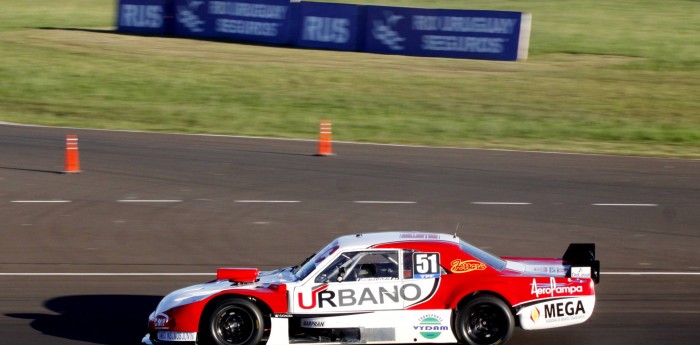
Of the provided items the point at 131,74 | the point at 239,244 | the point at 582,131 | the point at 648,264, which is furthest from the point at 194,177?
the point at 131,74

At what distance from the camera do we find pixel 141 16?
3862cm

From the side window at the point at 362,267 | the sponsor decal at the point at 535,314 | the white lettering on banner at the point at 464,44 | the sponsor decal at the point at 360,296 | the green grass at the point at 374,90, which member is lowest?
the sponsor decal at the point at 535,314

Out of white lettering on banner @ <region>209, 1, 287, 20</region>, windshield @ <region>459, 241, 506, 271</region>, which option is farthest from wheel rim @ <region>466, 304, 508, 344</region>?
white lettering on banner @ <region>209, 1, 287, 20</region>

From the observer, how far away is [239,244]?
13.8m

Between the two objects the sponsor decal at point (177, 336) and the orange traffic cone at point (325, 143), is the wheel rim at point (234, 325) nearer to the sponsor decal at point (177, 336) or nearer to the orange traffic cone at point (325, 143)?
the sponsor decal at point (177, 336)

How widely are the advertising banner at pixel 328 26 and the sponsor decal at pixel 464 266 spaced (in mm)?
25310

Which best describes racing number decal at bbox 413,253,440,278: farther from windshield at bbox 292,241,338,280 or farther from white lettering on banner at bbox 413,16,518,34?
white lettering on banner at bbox 413,16,518,34

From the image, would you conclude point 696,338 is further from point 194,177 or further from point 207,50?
point 207,50

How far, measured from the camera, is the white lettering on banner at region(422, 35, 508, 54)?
108ft

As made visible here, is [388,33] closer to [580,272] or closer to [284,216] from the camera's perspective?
[284,216]

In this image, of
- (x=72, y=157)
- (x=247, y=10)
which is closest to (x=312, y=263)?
(x=72, y=157)

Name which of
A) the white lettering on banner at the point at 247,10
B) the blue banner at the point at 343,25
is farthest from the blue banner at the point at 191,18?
the white lettering on banner at the point at 247,10

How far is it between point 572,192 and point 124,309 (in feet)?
30.7

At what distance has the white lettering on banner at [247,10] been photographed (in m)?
35.6
